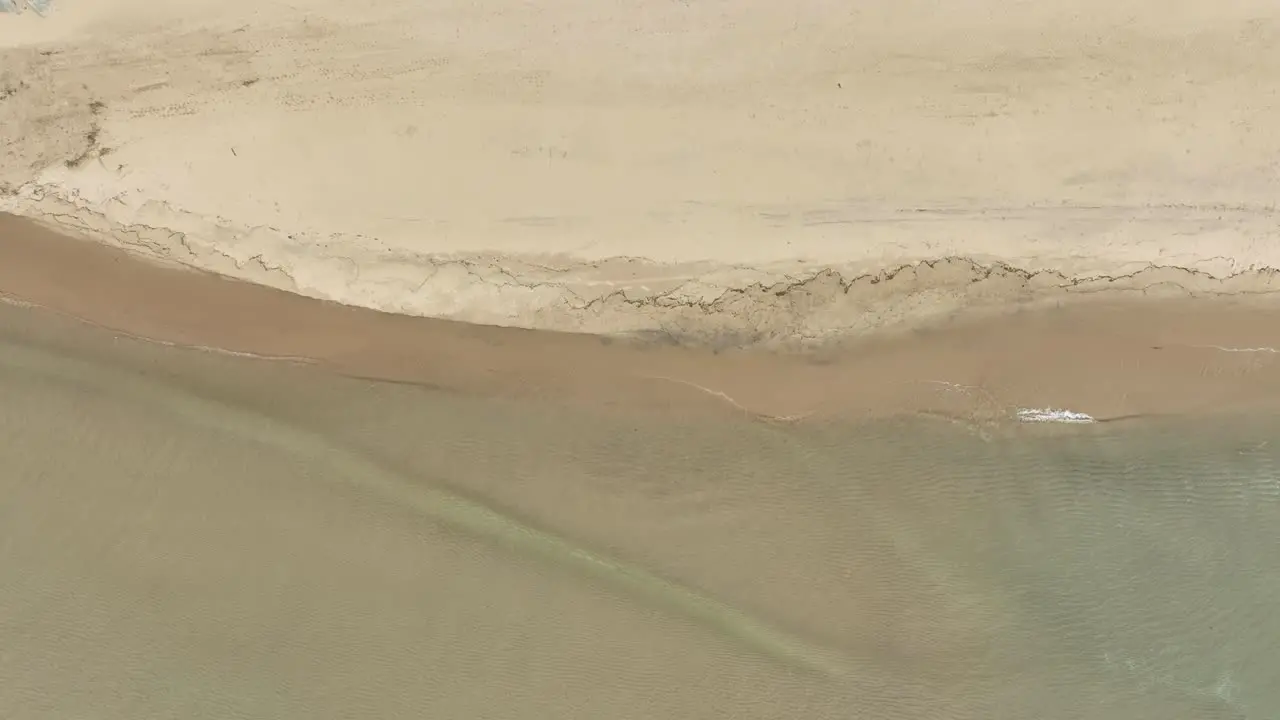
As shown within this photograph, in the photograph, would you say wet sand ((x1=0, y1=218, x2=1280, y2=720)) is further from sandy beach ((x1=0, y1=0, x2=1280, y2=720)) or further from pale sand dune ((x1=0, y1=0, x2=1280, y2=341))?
pale sand dune ((x1=0, y1=0, x2=1280, y2=341))

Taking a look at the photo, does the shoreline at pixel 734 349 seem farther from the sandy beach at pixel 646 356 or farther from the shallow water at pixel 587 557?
the shallow water at pixel 587 557

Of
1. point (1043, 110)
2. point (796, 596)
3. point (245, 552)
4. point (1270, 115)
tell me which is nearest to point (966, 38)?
point (1043, 110)

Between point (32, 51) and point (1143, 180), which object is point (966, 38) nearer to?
point (1143, 180)

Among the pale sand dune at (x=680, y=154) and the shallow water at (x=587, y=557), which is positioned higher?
the pale sand dune at (x=680, y=154)

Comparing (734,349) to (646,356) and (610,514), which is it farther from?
(610,514)

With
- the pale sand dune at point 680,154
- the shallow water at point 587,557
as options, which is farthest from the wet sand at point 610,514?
the pale sand dune at point 680,154
